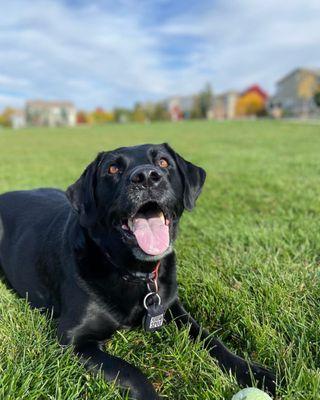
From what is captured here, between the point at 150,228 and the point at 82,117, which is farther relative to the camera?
the point at 82,117

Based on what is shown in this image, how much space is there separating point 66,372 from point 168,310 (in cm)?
89

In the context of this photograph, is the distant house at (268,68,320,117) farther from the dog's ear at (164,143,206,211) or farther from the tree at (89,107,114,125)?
the dog's ear at (164,143,206,211)

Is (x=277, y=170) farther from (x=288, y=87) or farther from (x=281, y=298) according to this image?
(x=288, y=87)

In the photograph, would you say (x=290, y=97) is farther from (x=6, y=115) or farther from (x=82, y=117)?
(x=6, y=115)

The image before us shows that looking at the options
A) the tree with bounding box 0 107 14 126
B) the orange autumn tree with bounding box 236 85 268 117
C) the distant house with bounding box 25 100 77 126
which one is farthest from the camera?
the distant house with bounding box 25 100 77 126

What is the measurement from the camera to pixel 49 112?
13600cm

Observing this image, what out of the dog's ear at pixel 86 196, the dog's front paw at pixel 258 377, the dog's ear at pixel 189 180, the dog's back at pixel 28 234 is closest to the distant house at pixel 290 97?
the dog's back at pixel 28 234

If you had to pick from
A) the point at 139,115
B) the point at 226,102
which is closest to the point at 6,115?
the point at 139,115

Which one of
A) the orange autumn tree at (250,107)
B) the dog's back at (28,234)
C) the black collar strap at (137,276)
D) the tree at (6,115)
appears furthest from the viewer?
the tree at (6,115)

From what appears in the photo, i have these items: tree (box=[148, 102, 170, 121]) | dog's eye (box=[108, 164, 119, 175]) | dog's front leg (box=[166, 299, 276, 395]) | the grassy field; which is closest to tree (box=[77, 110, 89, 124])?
tree (box=[148, 102, 170, 121])

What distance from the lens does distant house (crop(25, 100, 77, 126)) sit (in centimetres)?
12771

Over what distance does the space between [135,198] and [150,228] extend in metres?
0.26

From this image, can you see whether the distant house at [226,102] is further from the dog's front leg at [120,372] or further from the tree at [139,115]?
the dog's front leg at [120,372]

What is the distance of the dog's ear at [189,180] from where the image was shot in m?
2.96
